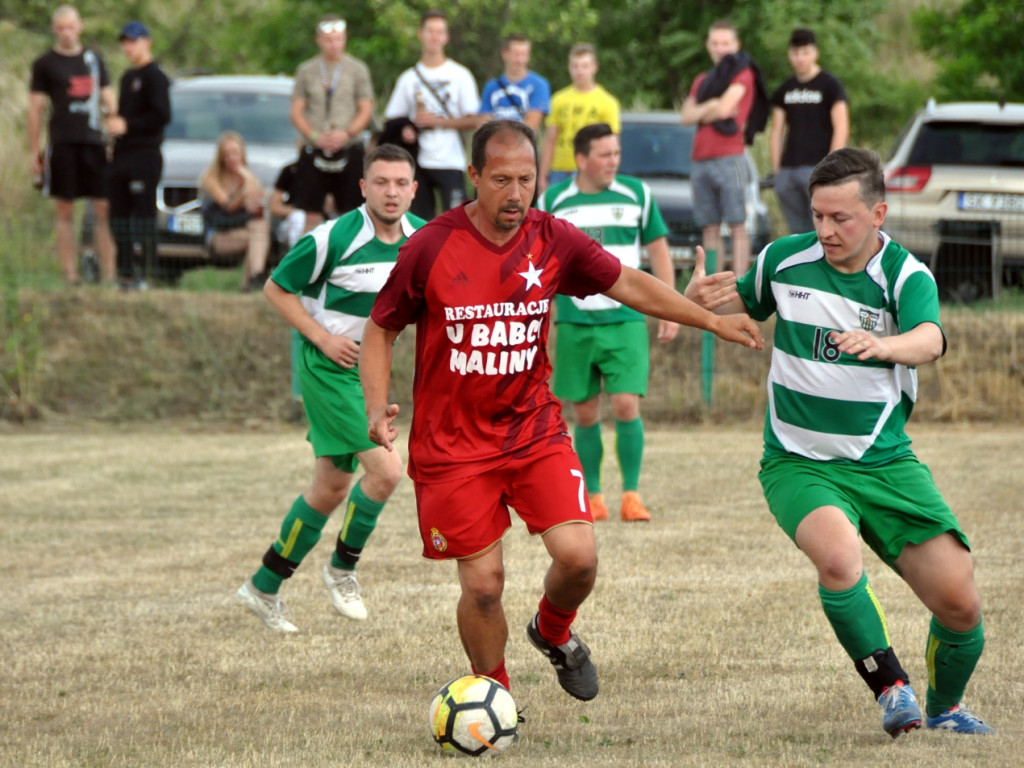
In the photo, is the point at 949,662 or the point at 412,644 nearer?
the point at 949,662

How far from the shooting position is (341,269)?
686cm

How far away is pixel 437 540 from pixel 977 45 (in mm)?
17662

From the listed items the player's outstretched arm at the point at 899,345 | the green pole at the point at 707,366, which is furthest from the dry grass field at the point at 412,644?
the green pole at the point at 707,366

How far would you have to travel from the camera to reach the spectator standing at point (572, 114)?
12586mm

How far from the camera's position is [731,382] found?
44.8ft

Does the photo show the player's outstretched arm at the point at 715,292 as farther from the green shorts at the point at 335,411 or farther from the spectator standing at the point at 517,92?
the spectator standing at the point at 517,92

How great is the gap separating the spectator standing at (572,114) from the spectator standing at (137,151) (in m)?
3.55

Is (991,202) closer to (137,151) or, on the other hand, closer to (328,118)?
(328,118)

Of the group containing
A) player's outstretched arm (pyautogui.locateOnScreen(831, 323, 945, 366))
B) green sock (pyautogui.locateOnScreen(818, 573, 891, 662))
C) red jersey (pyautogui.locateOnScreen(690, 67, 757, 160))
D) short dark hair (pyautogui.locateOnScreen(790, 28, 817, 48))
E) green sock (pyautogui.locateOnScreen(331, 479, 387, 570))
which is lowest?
green sock (pyautogui.locateOnScreen(331, 479, 387, 570))

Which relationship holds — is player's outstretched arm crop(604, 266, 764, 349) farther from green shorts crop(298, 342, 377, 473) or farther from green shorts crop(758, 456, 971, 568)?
green shorts crop(298, 342, 377, 473)

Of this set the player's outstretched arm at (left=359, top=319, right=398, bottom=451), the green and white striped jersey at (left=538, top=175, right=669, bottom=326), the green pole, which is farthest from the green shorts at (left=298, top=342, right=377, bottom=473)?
the green pole

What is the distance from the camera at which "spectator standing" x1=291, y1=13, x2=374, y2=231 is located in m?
13.0

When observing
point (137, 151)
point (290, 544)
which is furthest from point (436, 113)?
point (290, 544)

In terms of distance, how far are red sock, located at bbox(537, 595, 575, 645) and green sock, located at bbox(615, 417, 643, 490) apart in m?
4.17
